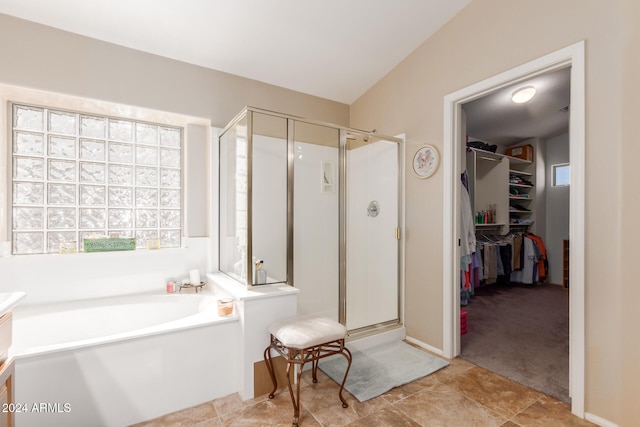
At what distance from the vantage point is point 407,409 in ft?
6.04

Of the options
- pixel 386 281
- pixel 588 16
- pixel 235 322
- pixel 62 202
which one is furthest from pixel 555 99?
pixel 62 202

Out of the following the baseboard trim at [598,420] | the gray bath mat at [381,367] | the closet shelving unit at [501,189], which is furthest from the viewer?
the closet shelving unit at [501,189]

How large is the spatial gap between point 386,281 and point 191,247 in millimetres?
1900

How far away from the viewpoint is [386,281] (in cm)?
296

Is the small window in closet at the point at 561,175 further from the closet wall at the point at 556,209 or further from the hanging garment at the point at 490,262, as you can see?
the hanging garment at the point at 490,262

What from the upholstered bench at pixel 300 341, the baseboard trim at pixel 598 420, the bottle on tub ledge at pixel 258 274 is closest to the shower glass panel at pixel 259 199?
the bottle on tub ledge at pixel 258 274

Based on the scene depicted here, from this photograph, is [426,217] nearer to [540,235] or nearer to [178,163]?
[178,163]

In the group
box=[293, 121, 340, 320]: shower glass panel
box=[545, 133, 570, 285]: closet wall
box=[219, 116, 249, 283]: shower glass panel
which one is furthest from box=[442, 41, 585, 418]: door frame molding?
box=[545, 133, 570, 285]: closet wall

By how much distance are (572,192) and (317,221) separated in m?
1.79

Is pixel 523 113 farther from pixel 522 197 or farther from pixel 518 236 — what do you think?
pixel 518 236

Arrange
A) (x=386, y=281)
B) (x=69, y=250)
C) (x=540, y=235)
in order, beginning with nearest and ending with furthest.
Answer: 1. (x=69, y=250)
2. (x=386, y=281)
3. (x=540, y=235)

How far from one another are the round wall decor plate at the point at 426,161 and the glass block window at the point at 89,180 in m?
2.30

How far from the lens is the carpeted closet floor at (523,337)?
7.33 feet

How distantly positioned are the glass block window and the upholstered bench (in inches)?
64.6
